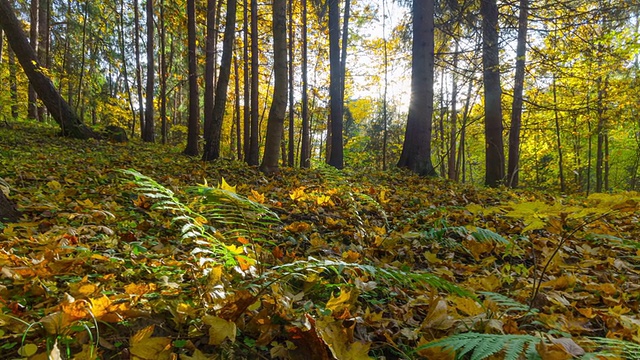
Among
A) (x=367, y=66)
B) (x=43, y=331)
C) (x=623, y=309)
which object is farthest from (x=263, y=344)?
(x=367, y=66)

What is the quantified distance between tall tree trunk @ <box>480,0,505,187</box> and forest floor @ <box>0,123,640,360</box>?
5.18m

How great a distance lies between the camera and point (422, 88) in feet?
24.3

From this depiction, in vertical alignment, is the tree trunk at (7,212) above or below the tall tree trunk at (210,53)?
below

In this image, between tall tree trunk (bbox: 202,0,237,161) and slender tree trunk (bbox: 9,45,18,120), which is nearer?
tall tree trunk (bbox: 202,0,237,161)

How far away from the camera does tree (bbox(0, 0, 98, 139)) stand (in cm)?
737

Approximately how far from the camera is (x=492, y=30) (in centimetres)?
743

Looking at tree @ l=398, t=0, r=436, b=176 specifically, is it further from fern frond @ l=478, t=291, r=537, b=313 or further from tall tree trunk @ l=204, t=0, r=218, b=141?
fern frond @ l=478, t=291, r=537, b=313

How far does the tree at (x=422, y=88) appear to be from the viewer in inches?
289

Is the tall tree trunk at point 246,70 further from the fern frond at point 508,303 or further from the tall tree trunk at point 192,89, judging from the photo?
the fern frond at point 508,303

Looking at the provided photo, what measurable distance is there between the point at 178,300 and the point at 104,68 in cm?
2544

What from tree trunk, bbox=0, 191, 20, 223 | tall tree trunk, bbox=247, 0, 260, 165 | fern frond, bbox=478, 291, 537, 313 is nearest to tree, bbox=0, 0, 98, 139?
tall tree trunk, bbox=247, 0, 260, 165

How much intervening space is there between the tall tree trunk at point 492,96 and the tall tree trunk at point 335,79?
3.91m

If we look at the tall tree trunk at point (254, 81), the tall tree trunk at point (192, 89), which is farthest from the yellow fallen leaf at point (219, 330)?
the tall tree trunk at point (192, 89)

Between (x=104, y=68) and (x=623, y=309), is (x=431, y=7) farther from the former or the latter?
(x=104, y=68)
